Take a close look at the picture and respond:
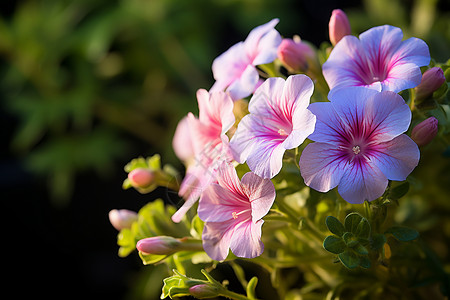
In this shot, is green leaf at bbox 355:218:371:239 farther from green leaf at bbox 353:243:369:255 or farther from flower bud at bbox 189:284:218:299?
flower bud at bbox 189:284:218:299

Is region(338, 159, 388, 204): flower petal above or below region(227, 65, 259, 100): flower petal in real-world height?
below

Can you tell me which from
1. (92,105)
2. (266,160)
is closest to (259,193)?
(266,160)

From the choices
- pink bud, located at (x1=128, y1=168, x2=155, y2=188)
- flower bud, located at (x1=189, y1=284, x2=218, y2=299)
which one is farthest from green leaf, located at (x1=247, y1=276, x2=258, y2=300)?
pink bud, located at (x1=128, y1=168, x2=155, y2=188)

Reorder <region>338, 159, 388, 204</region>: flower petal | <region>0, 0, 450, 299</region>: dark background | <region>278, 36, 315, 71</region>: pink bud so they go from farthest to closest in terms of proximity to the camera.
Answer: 1. <region>0, 0, 450, 299</region>: dark background
2. <region>278, 36, 315, 71</region>: pink bud
3. <region>338, 159, 388, 204</region>: flower petal

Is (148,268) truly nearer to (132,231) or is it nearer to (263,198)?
(132,231)

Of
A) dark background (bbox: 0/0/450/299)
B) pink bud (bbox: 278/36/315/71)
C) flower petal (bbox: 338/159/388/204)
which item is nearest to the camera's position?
flower petal (bbox: 338/159/388/204)

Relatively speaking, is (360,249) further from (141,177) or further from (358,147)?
(141,177)

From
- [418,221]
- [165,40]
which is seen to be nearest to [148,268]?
[165,40]
